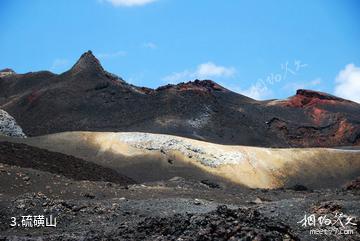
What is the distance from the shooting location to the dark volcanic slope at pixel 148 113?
63.0 m

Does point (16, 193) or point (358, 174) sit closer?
point (16, 193)

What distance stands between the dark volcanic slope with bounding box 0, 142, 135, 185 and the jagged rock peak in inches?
1876

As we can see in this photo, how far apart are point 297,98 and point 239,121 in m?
28.9

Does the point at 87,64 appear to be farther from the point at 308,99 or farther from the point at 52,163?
the point at 52,163

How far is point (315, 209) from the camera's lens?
15.9 m

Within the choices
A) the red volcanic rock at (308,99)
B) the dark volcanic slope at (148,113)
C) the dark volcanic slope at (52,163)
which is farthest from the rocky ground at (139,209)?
the red volcanic rock at (308,99)

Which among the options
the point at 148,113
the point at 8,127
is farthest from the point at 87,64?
the point at 8,127

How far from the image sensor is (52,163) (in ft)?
91.9

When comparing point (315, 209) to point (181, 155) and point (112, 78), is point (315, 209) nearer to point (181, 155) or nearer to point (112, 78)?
point (181, 155)

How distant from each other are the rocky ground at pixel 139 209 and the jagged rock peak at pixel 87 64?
4952cm

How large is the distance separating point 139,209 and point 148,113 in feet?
155

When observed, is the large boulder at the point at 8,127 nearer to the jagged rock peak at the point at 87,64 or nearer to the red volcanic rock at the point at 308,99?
the jagged rock peak at the point at 87,64

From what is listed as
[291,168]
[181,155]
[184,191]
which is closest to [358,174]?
[291,168]

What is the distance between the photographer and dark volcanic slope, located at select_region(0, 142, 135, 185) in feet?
87.2
